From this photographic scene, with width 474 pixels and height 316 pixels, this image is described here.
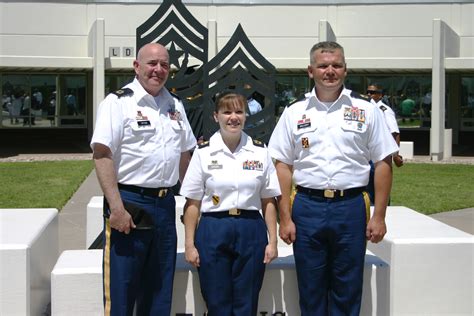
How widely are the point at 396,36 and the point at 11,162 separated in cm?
1200

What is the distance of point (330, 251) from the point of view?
176 inches

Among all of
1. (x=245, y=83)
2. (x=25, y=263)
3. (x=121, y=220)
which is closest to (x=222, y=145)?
(x=121, y=220)

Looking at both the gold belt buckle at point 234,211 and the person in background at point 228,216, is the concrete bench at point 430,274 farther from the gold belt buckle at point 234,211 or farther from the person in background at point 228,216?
the gold belt buckle at point 234,211

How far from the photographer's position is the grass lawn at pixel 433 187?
1184 centimetres

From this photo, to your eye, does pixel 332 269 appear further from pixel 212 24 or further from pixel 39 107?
pixel 39 107

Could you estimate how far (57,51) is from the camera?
75.5 ft

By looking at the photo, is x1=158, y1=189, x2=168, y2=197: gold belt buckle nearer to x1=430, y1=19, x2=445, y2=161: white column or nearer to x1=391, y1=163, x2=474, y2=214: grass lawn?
x1=391, y1=163, x2=474, y2=214: grass lawn

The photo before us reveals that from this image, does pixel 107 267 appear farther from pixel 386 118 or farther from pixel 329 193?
pixel 386 118

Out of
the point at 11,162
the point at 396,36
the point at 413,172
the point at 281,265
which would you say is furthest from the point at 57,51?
the point at 281,265

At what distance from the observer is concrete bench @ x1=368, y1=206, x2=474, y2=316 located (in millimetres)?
5203

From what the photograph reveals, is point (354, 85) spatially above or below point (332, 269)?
above

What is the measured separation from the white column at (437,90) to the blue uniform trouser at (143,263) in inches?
667

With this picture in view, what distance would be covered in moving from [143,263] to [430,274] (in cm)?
213

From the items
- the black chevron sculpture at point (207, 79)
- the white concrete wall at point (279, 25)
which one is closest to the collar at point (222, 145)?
the black chevron sculpture at point (207, 79)
